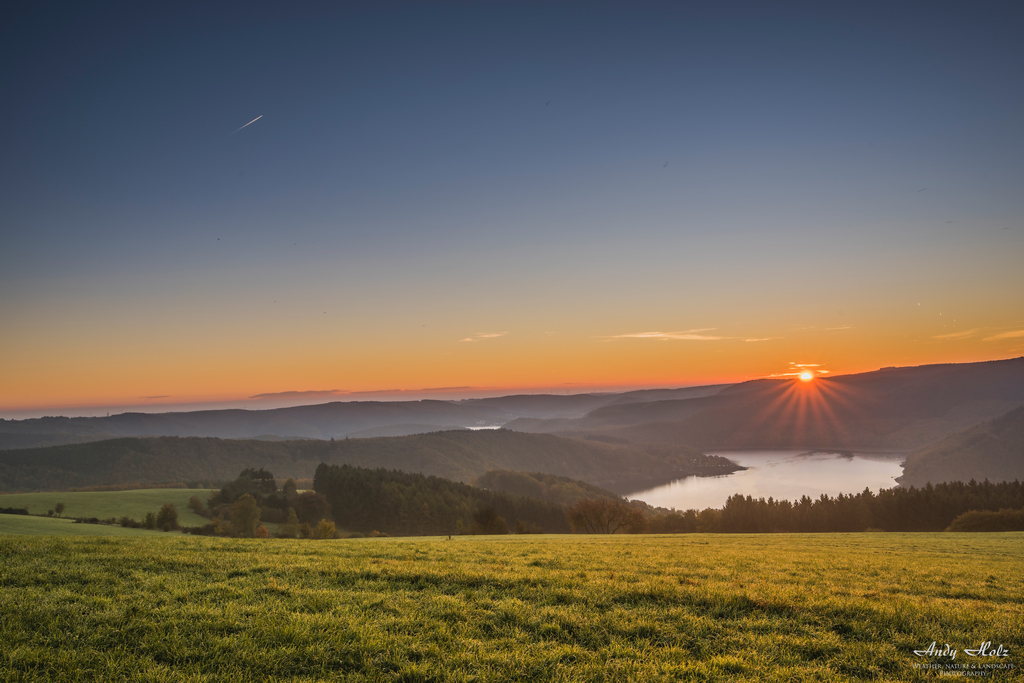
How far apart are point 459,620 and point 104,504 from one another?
8962 cm

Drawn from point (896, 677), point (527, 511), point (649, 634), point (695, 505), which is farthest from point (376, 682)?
point (695, 505)

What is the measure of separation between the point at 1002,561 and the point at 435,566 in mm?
21504

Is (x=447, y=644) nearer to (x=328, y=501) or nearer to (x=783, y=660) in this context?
(x=783, y=660)

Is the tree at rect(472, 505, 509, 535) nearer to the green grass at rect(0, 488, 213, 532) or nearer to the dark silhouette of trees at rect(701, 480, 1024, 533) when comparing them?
the green grass at rect(0, 488, 213, 532)

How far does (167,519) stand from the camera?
65.1 metres

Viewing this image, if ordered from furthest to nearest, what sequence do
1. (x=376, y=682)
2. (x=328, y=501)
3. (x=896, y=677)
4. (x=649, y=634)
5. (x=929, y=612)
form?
(x=328, y=501) → (x=929, y=612) → (x=649, y=634) → (x=896, y=677) → (x=376, y=682)

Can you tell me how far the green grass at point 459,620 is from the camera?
5.66 meters

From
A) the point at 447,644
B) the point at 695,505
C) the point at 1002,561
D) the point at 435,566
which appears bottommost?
the point at 695,505

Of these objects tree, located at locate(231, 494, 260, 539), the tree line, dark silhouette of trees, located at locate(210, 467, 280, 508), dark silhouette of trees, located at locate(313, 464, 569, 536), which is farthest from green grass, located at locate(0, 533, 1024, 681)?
dark silhouette of trees, located at locate(210, 467, 280, 508)

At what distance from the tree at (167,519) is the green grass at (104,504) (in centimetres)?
239

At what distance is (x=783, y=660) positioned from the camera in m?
6.23

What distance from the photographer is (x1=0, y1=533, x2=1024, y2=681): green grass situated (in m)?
5.66
